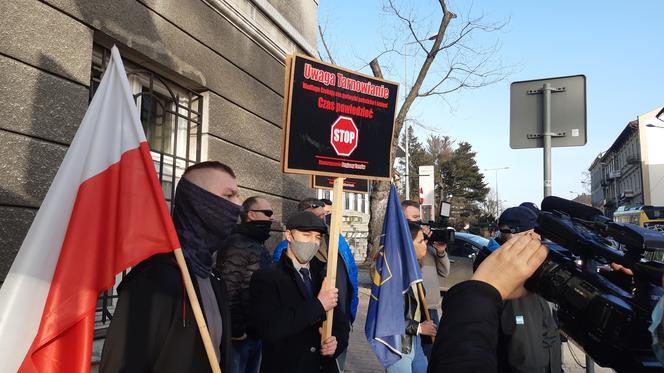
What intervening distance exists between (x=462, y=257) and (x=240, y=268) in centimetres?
942

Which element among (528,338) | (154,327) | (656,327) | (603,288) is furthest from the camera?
(528,338)

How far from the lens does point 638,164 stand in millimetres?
62750

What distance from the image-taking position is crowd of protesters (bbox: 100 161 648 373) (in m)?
1.20

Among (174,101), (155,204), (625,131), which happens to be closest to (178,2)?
(174,101)

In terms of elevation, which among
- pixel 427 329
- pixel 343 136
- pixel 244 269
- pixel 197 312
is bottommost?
pixel 427 329

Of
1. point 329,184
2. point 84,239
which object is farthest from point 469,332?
point 329,184

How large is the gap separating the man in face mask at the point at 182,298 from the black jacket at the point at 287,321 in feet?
2.02

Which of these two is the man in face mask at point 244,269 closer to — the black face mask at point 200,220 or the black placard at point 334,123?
the black placard at point 334,123

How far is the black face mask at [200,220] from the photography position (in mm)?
2461

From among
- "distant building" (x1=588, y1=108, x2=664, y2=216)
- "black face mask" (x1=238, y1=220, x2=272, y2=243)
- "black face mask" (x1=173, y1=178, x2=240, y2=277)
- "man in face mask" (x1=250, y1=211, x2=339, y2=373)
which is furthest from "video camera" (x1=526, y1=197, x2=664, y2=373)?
"distant building" (x1=588, y1=108, x2=664, y2=216)

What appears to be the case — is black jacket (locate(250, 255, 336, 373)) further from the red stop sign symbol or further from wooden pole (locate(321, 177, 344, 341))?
the red stop sign symbol

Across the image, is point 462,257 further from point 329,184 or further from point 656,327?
point 656,327

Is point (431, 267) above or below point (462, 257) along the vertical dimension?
above

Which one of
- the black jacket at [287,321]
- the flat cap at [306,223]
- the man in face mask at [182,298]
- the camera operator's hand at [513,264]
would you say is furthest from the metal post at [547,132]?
the camera operator's hand at [513,264]
